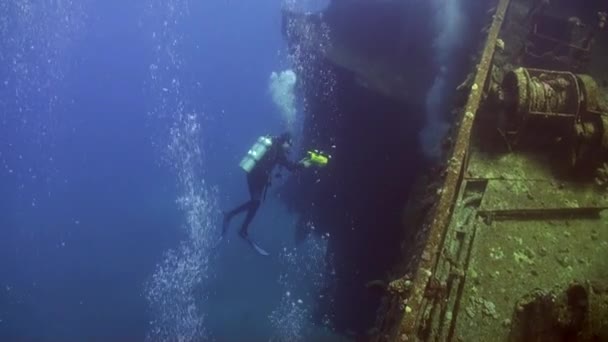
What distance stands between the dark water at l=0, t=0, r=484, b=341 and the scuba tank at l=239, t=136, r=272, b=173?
112 inches

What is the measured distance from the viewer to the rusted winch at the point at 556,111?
5000 millimetres

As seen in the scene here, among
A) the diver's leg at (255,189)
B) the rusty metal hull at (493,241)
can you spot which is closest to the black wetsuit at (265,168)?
the diver's leg at (255,189)

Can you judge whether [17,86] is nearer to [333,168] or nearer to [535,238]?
[333,168]

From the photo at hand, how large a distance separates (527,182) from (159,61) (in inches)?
3683

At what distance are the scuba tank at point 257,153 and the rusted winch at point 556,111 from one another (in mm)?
4873

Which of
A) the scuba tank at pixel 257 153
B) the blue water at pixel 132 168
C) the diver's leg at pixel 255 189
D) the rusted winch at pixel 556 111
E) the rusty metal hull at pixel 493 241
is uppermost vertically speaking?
the rusted winch at pixel 556 111

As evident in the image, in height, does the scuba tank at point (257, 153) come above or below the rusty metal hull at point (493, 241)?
below

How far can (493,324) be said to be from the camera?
374cm

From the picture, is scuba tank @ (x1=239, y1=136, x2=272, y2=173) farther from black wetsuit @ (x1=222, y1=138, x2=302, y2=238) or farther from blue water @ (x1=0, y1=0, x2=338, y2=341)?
blue water @ (x1=0, y1=0, x2=338, y2=341)

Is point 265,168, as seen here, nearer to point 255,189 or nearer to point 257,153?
point 257,153

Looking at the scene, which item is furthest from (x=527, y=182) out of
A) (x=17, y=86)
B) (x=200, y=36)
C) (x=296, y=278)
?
(x=17, y=86)

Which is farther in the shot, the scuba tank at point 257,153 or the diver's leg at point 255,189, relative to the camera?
the diver's leg at point 255,189

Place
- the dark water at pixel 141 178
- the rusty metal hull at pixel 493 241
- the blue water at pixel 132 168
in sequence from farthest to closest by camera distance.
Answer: the blue water at pixel 132 168, the dark water at pixel 141 178, the rusty metal hull at pixel 493 241

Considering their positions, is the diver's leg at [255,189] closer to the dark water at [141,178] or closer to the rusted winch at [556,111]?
the dark water at [141,178]
